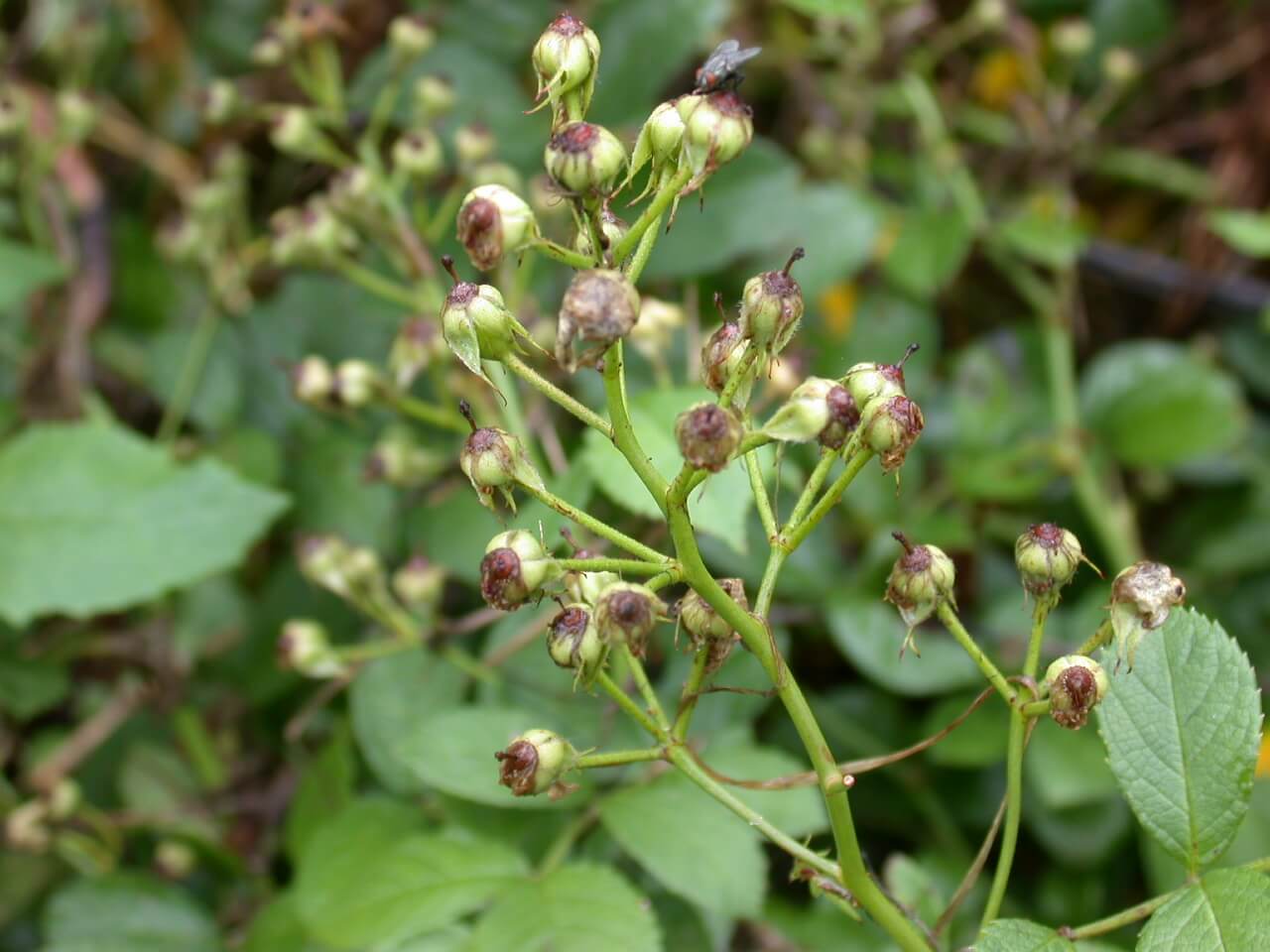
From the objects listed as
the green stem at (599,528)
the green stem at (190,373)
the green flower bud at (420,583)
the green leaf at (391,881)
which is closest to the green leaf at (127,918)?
the green leaf at (391,881)

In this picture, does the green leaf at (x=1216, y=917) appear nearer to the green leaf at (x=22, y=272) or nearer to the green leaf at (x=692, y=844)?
the green leaf at (x=692, y=844)

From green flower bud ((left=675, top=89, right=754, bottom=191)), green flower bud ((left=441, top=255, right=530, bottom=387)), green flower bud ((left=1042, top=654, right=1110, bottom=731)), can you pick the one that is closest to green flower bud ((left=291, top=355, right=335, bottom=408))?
green flower bud ((left=441, top=255, right=530, bottom=387))

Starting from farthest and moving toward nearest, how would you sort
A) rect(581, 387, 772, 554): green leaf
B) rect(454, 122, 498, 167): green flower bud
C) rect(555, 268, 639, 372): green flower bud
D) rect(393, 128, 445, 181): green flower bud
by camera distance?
rect(454, 122, 498, 167): green flower bud < rect(393, 128, 445, 181): green flower bud < rect(581, 387, 772, 554): green leaf < rect(555, 268, 639, 372): green flower bud

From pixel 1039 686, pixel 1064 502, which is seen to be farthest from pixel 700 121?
pixel 1064 502

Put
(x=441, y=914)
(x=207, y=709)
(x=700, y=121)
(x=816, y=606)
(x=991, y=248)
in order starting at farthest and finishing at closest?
1. (x=991, y=248)
2. (x=207, y=709)
3. (x=816, y=606)
4. (x=441, y=914)
5. (x=700, y=121)

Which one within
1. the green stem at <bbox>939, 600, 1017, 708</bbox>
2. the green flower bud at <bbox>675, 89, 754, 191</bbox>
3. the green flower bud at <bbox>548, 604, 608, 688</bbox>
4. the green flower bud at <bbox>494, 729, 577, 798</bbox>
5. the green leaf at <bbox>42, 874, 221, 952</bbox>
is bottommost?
the green leaf at <bbox>42, 874, 221, 952</bbox>

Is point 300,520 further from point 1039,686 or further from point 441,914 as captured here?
point 1039,686

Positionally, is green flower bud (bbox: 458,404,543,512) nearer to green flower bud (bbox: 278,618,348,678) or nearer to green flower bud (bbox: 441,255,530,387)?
green flower bud (bbox: 441,255,530,387)
